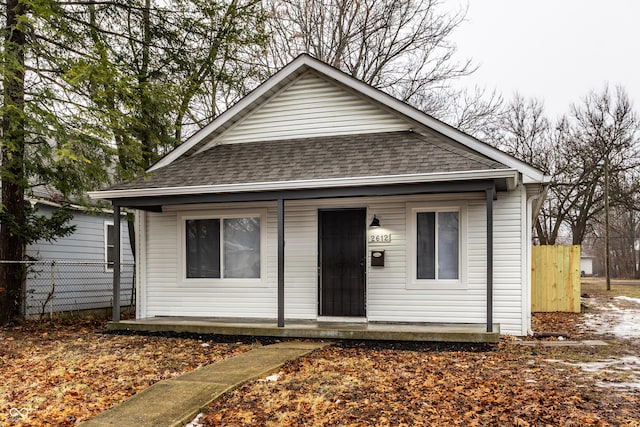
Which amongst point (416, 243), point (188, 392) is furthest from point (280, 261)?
point (188, 392)

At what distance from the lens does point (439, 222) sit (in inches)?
396

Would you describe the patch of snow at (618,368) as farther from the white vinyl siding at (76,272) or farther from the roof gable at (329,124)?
the white vinyl siding at (76,272)

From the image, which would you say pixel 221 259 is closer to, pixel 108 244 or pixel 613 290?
pixel 108 244

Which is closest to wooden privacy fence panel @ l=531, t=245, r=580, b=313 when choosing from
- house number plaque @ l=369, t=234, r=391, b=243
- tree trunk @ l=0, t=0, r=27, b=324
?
house number plaque @ l=369, t=234, r=391, b=243

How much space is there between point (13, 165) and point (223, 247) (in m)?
4.19

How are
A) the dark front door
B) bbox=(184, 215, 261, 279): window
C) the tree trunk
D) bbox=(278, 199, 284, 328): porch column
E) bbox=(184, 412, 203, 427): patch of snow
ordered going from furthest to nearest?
bbox=(184, 215, 261, 279): window, the dark front door, the tree trunk, bbox=(278, 199, 284, 328): porch column, bbox=(184, 412, 203, 427): patch of snow

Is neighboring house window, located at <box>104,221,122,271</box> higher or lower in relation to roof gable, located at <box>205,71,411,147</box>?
lower

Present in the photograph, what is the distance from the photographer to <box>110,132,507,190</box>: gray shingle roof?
30.4ft

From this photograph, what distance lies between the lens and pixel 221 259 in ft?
36.5

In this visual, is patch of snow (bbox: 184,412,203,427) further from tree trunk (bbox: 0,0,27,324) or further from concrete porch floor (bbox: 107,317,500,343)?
tree trunk (bbox: 0,0,27,324)

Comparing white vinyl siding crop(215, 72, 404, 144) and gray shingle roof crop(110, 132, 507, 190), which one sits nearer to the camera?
gray shingle roof crop(110, 132, 507, 190)

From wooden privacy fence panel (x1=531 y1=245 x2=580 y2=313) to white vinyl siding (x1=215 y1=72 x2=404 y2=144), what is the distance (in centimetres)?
614

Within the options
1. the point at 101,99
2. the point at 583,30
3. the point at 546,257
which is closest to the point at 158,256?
the point at 101,99

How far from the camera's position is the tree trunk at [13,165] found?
32.1 ft
